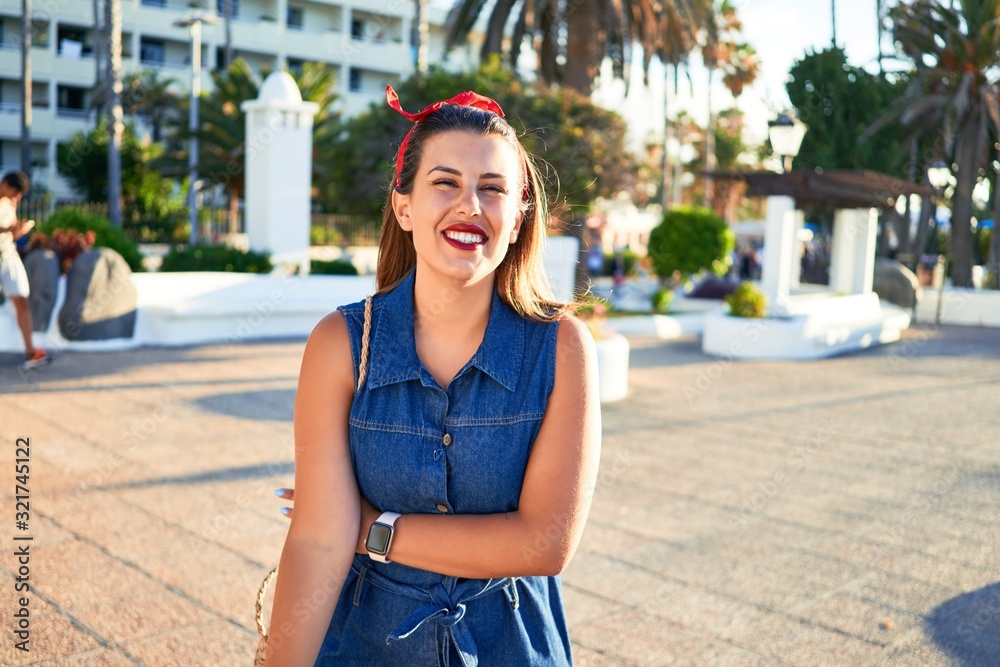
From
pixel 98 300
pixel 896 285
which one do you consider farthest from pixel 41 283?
pixel 896 285

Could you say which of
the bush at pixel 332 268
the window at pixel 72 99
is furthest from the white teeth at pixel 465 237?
the window at pixel 72 99

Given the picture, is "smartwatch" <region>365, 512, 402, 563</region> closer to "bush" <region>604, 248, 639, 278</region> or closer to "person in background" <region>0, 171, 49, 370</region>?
"person in background" <region>0, 171, 49, 370</region>

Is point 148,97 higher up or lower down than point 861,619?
A: higher up

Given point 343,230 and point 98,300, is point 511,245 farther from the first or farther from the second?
point 343,230

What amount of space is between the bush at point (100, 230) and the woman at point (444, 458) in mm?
10568

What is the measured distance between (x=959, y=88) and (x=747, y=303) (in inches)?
573

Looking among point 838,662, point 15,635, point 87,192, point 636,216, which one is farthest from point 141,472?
point 636,216

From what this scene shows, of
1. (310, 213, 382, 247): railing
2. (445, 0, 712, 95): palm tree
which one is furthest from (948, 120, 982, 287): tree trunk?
(310, 213, 382, 247): railing

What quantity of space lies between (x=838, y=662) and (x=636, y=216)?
48726 mm

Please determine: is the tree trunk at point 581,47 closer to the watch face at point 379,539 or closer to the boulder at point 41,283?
the boulder at point 41,283

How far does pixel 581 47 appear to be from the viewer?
20.6 m

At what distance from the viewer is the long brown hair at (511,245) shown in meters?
1.88

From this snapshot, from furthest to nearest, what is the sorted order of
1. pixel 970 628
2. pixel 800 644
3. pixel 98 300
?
pixel 98 300
pixel 970 628
pixel 800 644

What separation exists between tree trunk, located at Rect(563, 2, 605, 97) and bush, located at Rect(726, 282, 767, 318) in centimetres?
917
